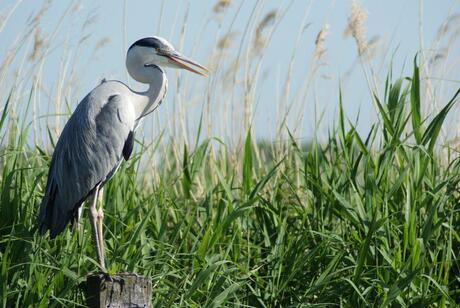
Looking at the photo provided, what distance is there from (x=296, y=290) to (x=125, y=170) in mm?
1033

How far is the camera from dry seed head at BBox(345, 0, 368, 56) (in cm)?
420

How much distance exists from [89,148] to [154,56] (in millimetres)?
577

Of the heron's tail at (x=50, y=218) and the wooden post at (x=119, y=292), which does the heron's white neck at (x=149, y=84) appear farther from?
the wooden post at (x=119, y=292)

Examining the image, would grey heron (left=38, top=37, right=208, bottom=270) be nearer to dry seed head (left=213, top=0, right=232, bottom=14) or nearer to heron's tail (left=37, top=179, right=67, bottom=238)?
heron's tail (left=37, top=179, right=67, bottom=238)

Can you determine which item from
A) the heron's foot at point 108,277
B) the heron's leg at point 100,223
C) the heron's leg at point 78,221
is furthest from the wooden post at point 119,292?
the heron's leg at point 78,221

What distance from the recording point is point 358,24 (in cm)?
421

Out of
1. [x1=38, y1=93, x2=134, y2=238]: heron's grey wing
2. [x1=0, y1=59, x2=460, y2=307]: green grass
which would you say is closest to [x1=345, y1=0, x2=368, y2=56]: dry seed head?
[x1=0, y1=59, x2=460, y2=307]: green grass

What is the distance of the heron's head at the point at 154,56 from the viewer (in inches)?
162

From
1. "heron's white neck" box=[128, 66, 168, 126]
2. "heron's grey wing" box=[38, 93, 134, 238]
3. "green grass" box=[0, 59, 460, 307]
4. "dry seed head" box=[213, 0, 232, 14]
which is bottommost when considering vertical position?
"green grass" box=[0, 59, 460, 307]

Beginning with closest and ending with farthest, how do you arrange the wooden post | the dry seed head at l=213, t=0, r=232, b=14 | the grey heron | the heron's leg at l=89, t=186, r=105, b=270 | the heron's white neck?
the wooden post < the heron's leg at l=89, t=186, r=105, b=270 < the grey heron < the heron's white neck < the dry seed head at l=213, t=0, r=232, b=14

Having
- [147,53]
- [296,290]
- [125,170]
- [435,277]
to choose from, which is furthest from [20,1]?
[435,277]

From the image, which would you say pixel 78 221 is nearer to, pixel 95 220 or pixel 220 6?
pixel 95 220

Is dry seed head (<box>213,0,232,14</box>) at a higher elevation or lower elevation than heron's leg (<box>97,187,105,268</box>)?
higher

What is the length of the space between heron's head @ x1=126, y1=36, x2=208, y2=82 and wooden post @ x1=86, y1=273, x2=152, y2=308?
4.82 feet
